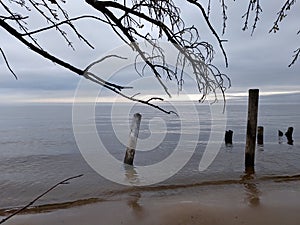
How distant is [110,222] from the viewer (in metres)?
7.24

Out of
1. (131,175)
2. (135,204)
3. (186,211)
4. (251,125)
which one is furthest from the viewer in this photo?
(131,175)

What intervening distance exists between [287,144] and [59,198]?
16.4m

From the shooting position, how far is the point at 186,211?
24.3ft

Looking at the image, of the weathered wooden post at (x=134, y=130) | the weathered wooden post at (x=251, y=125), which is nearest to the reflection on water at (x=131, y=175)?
the weathered wooden post at (x=134, y=130)

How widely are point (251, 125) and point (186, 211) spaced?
5624 millimetres

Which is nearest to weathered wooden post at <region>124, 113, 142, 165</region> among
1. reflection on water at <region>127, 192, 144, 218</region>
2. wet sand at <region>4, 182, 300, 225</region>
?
reflection on water at <region>127, 192, 144, 218</region>

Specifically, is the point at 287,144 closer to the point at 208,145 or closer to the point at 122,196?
the point at 208,145

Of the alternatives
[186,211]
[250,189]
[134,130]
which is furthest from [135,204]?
[134,130]

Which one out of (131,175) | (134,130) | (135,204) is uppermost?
(134,130)

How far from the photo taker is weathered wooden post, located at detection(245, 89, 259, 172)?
39.1ft

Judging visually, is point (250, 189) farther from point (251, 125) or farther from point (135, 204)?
point (135, 204)

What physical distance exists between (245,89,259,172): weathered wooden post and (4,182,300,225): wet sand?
333 centimetres

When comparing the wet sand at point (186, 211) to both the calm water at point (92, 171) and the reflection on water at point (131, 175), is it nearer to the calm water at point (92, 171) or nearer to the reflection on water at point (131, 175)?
the calm water at point (92, 171)

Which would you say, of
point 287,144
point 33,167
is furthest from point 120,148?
point 287,144
